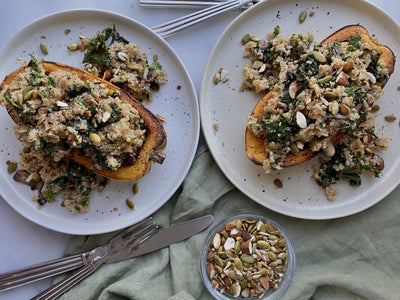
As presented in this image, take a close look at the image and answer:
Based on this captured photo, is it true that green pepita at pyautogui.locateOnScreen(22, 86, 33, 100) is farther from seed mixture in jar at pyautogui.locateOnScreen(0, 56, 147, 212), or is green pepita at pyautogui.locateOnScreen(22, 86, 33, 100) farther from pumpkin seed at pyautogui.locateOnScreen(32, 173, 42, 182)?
pumpkin seed at pyautogui.locateOnScreen(32, 173, 42, 182)

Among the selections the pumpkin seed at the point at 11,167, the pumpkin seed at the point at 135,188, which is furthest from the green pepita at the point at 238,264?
the pumpkin seed at the point at 11,167

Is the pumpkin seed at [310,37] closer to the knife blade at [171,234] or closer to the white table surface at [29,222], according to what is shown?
the white table surface at [29,222]

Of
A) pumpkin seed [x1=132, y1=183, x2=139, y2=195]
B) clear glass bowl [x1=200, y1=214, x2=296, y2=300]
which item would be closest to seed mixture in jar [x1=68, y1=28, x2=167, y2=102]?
pumpkin seed [x1=132, y1=183, x2=139, y2=195]

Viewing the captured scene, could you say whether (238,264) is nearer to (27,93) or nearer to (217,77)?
(217,77)

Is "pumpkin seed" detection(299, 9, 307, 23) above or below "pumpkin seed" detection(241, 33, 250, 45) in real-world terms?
above

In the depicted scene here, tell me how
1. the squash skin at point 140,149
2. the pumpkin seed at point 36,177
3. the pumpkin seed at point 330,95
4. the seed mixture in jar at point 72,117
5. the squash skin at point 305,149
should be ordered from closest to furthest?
the seed mixture in jar at point 72,117
the pumpkin seed at point 330,95
the squash skin at point 140,149
the squash skin at point 305,149
the pumpkin seed at point 36,177
